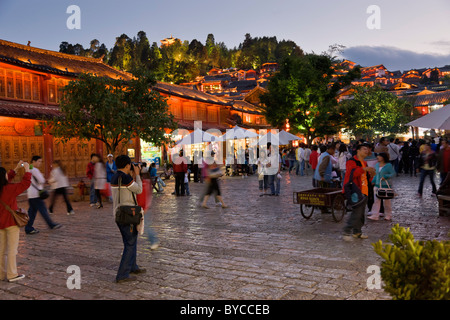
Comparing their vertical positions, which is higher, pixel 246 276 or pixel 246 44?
pixel 246 44

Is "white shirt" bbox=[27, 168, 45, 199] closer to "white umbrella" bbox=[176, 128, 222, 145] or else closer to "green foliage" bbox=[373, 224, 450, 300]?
"green foliage" bbox=[373, 224, 450, 300]

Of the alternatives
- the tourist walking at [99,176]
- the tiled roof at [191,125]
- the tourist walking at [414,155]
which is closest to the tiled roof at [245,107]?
the tiled roof at [191,125]

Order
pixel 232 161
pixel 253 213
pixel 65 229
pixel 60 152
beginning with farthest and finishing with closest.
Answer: pixel 232 161, pixel 60 152, pixel 253 213, pixel 65 229

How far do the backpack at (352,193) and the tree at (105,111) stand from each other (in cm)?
982

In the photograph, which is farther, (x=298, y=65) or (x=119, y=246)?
(x=298, y=65)

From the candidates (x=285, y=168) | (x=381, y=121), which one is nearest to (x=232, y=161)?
(x=285, y=168)

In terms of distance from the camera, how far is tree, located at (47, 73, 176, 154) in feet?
48.3

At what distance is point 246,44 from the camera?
131875mm

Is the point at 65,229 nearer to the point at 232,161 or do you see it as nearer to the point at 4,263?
the point at 4,263

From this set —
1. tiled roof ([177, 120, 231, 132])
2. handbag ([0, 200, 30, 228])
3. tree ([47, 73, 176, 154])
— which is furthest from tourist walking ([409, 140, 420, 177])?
handbag ([0, 200, 30, 228])

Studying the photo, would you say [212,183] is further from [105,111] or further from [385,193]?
[105,111]

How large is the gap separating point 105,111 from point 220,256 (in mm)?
9999

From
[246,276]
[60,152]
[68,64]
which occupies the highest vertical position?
[68,64]
